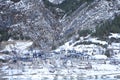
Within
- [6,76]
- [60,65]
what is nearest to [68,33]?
[60,65]

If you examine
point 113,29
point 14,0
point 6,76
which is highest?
point 14,0

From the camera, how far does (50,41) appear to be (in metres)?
88.7

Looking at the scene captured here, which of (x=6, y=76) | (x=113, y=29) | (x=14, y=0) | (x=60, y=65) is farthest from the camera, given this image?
(x=14, y=0)

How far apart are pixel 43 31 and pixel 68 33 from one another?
4046 millimetres

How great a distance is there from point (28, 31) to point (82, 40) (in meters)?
9.66

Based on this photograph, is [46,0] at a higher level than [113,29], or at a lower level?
higher

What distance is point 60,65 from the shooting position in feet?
263

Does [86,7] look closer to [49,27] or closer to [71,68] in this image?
[49,27]

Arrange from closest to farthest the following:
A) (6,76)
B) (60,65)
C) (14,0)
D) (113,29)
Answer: (6,76) → (60,65) → (113,29) → (14,0)

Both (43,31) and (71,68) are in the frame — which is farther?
(43,31)

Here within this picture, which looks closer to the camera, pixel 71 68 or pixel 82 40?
pixel 71 68

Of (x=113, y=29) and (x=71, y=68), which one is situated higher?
(x=113, y=29)

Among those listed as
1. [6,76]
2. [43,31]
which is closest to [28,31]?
[43,31]

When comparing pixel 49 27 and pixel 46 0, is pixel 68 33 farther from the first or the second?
pixel 46 0
